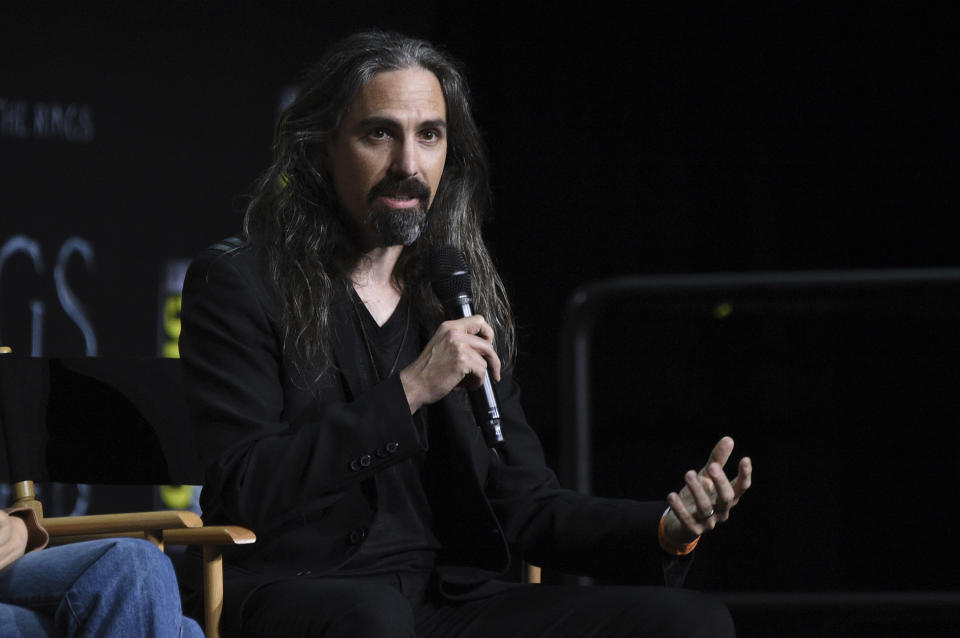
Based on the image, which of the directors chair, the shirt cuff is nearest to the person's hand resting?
the shirt cuff

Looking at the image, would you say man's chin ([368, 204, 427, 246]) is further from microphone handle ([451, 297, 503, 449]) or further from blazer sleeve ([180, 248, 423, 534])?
microphone handle ([451, 297, 503, 449])

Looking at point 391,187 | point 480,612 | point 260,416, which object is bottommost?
point 480,612

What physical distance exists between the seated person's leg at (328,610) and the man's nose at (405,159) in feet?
2.46

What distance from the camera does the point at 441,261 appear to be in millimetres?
2355

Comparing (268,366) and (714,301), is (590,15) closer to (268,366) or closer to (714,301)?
(714,301)

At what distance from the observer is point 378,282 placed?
8.43 ft

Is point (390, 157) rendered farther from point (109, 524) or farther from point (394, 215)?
point (109, 524)

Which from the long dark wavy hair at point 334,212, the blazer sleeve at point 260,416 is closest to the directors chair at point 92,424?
the blazer sleeve at point 260,416

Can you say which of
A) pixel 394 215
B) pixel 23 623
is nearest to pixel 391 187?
pixel 394 215

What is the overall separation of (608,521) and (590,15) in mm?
2499

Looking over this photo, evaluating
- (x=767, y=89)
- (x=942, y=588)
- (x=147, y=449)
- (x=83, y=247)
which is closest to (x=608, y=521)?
(x=147, y=449)

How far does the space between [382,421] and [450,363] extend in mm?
141

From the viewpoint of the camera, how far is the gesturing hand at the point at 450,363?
215cm

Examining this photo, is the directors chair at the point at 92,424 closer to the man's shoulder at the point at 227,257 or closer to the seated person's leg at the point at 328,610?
the man's shoulder at the point at 227,257
